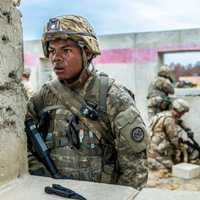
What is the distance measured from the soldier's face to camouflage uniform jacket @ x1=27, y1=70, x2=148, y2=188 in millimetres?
95

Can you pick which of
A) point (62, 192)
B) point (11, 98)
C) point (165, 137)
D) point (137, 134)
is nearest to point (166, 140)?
point (165, 137)

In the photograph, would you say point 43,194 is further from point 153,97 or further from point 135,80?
point 135,80

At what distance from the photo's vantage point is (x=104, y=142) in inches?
77.5

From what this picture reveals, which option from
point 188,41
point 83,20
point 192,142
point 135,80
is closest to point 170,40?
point 188,41

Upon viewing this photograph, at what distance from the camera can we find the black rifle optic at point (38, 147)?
186 centimetres

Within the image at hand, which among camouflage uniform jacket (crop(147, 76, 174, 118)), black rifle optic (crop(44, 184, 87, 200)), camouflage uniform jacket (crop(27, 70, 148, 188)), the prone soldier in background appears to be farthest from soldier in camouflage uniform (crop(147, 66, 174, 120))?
black rifle optic (crop(44, 184, 87, 200))

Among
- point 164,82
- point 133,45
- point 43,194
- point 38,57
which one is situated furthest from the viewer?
point 38,57

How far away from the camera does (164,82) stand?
7.78 meters

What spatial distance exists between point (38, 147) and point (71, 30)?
550 millimetres

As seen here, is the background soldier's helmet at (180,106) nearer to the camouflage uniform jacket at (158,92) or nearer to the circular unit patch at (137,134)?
the camouflage uniform jacket at (158,92)

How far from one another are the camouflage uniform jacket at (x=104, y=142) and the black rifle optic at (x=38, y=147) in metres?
0.04

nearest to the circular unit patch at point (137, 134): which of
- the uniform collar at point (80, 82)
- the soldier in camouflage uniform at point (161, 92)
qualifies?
the uniform collar at point (80, 82)

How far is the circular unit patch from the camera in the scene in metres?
1.93

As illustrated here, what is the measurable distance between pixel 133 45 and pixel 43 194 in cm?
888
